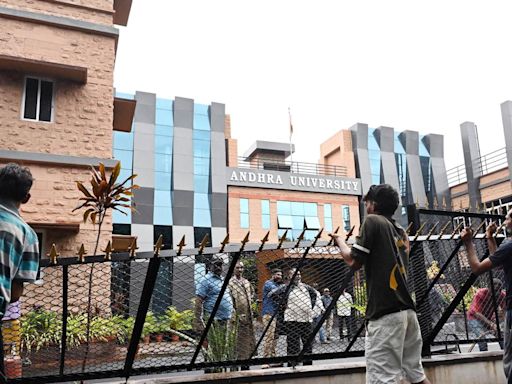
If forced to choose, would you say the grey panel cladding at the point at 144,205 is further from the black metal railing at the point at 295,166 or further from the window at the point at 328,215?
the window at the point at 328,215

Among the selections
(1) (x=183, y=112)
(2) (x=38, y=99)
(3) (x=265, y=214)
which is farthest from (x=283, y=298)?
(1) (x=183, y=112)

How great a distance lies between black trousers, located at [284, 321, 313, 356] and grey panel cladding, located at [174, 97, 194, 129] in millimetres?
27615

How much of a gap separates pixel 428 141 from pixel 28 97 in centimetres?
3521

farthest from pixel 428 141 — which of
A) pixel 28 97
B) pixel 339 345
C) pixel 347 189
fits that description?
pixel 339 345

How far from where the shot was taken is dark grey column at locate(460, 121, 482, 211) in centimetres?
3266

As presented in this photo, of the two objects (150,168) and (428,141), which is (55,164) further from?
(428,141)

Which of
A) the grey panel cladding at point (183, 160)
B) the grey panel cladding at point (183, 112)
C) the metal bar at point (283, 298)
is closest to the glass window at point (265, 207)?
the grey panel cladding at point (183, 160)

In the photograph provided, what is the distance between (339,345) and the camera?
4859mm

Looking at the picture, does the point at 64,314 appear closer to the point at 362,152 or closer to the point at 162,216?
the point at 162,216

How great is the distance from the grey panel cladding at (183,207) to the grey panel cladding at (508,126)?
63.2ft

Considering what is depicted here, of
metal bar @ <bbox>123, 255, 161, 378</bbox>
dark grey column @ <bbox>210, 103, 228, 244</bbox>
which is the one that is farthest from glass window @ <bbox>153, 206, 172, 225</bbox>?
metal bar @ <bbox>123, 255, 161, 378</bbox>

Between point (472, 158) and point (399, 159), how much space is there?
590 cm

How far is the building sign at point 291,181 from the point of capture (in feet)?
104

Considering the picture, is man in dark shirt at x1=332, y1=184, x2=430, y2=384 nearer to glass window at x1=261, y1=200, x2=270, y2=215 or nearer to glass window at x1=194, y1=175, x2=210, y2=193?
glass window at x1=194, y1=175, x2=210, y2=193
